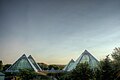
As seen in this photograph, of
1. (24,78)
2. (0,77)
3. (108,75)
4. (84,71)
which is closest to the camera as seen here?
(108,75)

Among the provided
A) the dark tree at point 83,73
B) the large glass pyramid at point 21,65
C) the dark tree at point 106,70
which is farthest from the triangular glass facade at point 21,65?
the dark tree at point 106,70

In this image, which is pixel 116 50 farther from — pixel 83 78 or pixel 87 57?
pixel 83 78

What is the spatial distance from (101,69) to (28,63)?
37469mm

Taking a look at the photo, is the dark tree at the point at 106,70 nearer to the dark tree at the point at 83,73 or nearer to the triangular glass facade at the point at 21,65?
the dark tree at the point at 83,73

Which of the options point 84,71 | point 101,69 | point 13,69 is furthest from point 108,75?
point 13,69

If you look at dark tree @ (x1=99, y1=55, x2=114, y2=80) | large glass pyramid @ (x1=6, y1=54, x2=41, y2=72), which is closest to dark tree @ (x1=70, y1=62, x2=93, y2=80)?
dark tree @ (x1=99, y1=55, x2=114, y2=80)

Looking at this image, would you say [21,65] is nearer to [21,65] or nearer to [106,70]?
[21,65]

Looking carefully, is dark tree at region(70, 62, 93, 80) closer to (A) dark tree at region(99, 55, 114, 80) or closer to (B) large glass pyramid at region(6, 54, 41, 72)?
(A) dark tree at region(99, 55, 114, 80)

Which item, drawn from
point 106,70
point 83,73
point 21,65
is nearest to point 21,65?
point 21,65

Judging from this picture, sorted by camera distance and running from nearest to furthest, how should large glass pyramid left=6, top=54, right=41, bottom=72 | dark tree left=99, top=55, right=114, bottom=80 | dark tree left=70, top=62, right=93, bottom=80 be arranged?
dark tree left=99, top=55, right=114, bottom=80, dark tree left=70, top=62, right=93, bottom=80, large glass pyramid left=6, top=54, right=41, bottom=72

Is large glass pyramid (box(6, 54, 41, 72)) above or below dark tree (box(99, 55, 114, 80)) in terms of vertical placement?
above

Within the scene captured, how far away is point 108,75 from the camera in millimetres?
28766

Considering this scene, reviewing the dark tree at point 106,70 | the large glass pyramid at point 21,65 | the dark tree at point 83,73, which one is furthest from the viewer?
the large glass pyramid at point 21,65

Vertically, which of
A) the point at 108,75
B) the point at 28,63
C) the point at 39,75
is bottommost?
the point at 108,75
